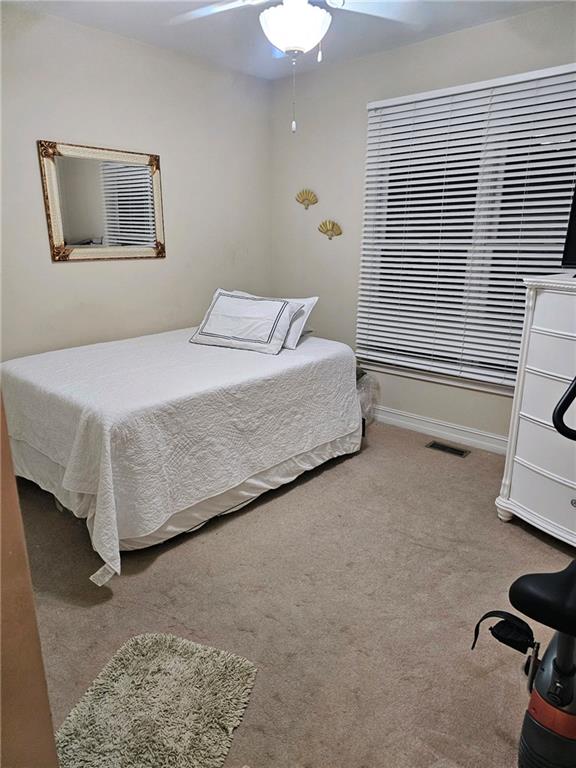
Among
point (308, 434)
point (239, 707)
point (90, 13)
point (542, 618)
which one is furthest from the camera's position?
point (308, 434)

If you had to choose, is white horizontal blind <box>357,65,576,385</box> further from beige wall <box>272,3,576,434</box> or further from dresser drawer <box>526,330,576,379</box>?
dresser drawer <box>526,330,576,379</box>

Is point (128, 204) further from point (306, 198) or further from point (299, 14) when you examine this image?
point (299, 14)

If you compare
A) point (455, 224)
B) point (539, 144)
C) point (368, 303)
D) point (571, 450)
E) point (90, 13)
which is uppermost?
point (90, 13)

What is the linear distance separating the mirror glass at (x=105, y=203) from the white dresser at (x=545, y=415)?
241 cm

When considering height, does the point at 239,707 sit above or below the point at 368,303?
below

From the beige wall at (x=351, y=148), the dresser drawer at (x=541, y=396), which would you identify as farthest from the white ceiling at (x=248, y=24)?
the dresser drawer at (x=541, y=396)

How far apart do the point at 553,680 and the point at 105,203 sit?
3.24 m

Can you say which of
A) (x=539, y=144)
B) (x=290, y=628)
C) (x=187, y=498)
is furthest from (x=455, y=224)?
(x=290, y=628)

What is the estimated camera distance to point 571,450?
7.10 feet

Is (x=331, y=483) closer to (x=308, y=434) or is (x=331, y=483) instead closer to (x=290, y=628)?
(x=308, y=434)

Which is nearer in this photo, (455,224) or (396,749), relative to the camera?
(396,749)

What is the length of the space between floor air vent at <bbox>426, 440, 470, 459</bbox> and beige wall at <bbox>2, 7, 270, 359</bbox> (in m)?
1.94

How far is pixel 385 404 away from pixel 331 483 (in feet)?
3.65

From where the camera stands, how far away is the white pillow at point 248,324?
313 centimetres
